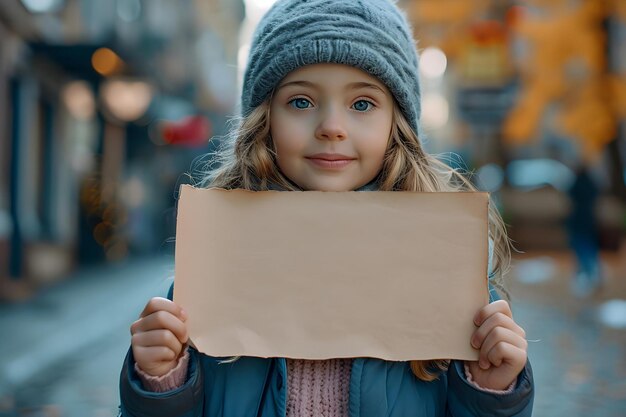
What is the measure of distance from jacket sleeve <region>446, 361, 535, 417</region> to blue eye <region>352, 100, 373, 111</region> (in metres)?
0.65

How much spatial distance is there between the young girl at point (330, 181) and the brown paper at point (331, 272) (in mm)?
69

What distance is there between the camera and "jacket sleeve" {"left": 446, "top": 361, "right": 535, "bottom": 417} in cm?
155

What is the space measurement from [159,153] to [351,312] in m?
21.6

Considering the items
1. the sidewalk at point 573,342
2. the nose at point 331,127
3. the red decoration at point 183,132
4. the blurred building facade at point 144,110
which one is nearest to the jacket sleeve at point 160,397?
the nose at point 331,127

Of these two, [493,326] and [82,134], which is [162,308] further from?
[82,134]

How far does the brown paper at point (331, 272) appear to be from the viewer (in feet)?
5.27

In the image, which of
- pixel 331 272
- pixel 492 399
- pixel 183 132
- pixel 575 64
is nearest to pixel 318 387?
pixel 331 272

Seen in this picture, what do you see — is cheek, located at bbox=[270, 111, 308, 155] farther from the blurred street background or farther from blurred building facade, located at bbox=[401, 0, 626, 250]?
blurred building facade, located at bbox=[401, 0, 626, 250]

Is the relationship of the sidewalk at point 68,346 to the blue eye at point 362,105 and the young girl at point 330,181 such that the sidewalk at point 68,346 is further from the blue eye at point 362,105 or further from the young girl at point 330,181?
the blue eye at point 362,105

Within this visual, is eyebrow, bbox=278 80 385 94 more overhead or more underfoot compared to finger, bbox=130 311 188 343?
more overhead

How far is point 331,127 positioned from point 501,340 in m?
0.60

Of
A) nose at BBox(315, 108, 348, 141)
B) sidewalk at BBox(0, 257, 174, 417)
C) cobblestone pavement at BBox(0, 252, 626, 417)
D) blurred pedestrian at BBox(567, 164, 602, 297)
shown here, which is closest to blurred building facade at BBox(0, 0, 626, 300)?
blurred pedestrian at BBox(567, 164, 602, 297)

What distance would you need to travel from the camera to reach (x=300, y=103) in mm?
1735

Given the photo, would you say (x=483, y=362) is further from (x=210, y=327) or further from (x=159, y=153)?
(x=159, y=153)
